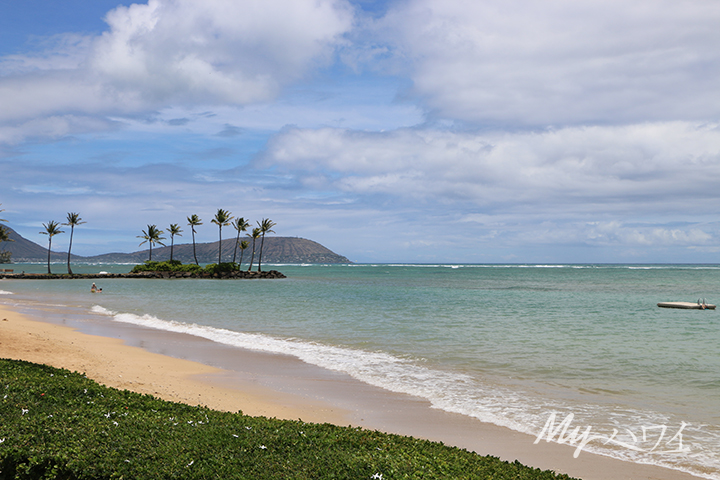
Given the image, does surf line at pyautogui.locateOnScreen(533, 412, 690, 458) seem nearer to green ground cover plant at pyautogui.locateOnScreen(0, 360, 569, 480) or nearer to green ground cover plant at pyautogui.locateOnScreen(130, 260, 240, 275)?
green ground cover plant at pyautogui.locateOnScreen(0, 360, 569, 480)

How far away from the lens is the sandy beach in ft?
22.9

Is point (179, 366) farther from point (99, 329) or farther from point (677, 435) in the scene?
point (677, 435)

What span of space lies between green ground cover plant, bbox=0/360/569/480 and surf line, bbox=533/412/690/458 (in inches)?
107

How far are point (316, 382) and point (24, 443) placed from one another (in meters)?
6.90

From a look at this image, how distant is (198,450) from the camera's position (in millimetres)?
5176

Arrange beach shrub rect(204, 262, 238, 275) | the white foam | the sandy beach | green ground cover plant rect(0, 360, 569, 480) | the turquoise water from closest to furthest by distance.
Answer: green ground cover plant rect(0, 360, 569, 480), the sandy beach, the white foam, the turquoise water, beach shrub rect(204, 262, 238, 275)

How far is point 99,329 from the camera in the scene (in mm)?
20828

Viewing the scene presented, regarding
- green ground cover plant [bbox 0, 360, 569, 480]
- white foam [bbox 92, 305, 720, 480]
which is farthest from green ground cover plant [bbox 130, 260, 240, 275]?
green ground cover plant [bbox 0, 360, 569, 480]

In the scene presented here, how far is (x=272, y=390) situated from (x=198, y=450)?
18.2 feet

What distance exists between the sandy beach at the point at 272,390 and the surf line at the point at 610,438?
0.98 ft

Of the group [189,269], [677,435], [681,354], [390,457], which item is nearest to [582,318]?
[681,354]

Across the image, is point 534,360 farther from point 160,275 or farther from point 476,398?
point 160,275

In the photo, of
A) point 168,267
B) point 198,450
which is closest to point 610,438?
point 198,450

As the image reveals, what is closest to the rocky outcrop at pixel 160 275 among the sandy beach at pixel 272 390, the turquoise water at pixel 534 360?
the turquoise water at pixel 534 360
